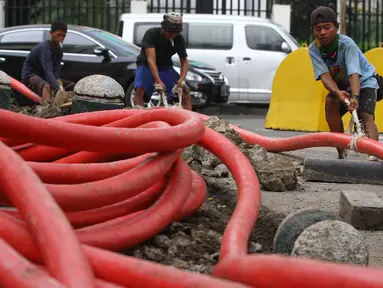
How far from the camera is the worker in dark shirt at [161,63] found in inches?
463

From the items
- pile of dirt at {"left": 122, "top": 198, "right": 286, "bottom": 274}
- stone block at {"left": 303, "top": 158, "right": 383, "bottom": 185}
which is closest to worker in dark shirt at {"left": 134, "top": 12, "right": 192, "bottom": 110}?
stone block at {"left": 303, "top": 158, "right": 383, "bottom": 185}

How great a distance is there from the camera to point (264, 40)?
20000 millimetres

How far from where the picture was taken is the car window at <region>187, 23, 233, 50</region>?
789 inches

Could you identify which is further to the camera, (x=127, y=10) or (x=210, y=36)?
(x=127, y=10)

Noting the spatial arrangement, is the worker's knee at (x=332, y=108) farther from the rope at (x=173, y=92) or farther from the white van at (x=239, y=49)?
the white van at (x=239, y=49)

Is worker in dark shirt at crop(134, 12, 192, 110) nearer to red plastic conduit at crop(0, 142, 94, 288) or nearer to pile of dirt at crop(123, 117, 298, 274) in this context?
pile of dirt at crop(123, 117, 298, 274)

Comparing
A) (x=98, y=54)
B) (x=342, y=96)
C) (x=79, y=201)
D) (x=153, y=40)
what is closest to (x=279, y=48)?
(x=98, y=54)

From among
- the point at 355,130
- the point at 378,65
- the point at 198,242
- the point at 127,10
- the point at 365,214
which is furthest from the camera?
the point at 127,10

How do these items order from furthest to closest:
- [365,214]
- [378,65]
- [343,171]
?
1. [378,65]
2. [343,171]
3. [365,214]

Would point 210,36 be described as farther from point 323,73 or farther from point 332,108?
Answer: point 323,73

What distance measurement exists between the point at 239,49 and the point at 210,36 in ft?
2.17

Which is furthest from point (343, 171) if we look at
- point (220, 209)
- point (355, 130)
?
point (220, 209)

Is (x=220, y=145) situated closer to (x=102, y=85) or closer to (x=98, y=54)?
(x=102, y=85)

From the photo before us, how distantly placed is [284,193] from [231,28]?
43.1ft
